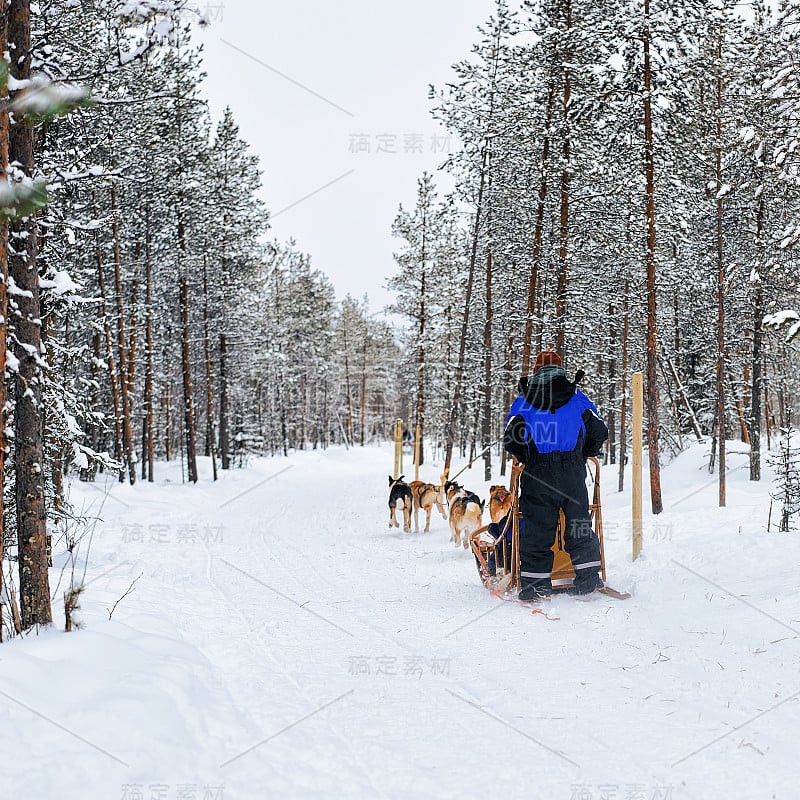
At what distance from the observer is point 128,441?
22.3 meters

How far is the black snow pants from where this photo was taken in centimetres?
733

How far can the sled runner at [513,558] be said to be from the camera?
7367 millimetres

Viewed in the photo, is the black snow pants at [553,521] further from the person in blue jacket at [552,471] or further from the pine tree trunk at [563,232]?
the pine tree trunk at [563,232]

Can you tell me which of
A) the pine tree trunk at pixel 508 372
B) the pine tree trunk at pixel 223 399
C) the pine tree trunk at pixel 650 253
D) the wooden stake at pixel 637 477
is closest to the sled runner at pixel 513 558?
the wooden stake at pixel 637 477

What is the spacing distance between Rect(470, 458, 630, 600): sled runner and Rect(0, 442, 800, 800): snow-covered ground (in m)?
0.25

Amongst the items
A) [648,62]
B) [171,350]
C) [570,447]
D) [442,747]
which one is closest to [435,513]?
[570,447]

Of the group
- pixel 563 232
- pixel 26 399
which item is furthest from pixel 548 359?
pixel 563 232

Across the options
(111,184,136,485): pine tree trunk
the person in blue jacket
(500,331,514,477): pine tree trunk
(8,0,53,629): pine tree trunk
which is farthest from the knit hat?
(111,184,136,485): pine tree trunk

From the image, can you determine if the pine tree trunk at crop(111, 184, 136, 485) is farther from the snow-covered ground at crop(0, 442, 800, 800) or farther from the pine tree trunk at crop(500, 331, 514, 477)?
the snow-covered ground at crop(0, 442, 800, 800)

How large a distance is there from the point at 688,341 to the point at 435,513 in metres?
13.4

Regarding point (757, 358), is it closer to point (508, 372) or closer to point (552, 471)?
point (508, 372)

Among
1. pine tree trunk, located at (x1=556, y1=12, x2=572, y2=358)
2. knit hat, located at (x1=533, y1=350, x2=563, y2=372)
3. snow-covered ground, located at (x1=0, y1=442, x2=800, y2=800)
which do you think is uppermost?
pine tree trunk, located at (x1=556, y1=12, x2=572, y2=358)

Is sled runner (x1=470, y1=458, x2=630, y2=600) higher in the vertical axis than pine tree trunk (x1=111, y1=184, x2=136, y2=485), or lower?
lower

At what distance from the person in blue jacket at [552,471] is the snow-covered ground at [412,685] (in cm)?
47
